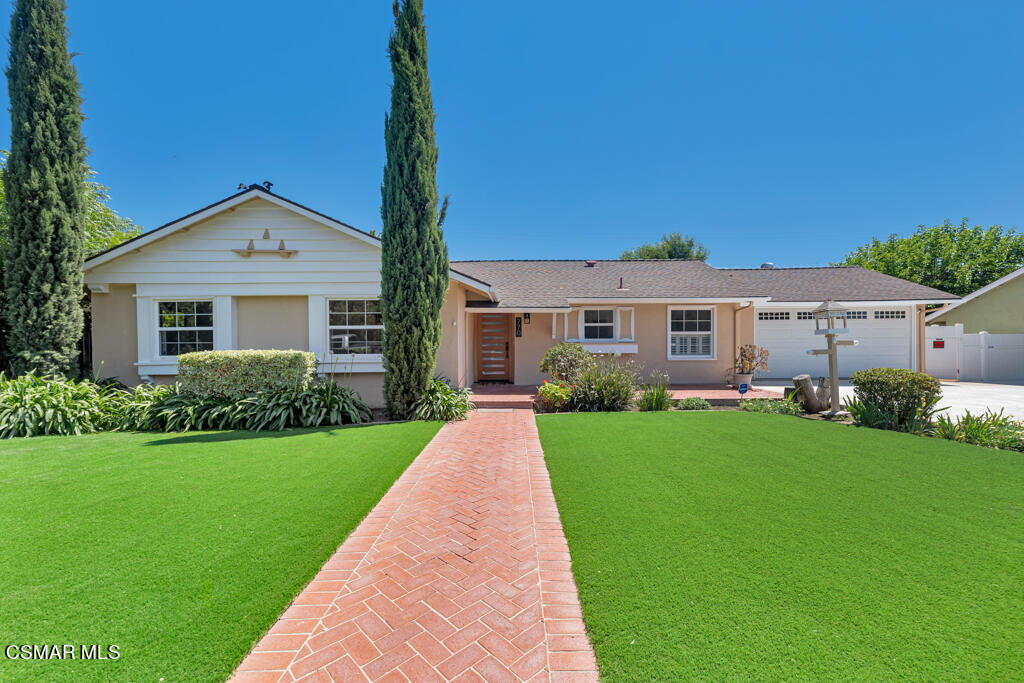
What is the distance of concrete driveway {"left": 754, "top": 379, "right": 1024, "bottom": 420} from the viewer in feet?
31.1

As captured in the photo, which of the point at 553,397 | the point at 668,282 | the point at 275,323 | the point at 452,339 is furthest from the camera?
the point at 668,282

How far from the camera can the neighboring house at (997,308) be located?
17.8 meters

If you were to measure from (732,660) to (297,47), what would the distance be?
14.5m

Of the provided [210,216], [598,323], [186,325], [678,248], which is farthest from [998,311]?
[186,325]

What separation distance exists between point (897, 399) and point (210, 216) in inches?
570

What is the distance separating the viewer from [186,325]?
10.0m

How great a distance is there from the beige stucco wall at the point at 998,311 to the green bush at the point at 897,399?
17532 millimetres

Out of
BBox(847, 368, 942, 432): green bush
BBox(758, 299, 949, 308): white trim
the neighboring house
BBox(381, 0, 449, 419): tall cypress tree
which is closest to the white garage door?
BBox(758, 299, 949, 308): white trim

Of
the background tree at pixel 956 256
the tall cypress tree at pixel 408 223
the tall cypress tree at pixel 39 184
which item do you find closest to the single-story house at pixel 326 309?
the tall cypress tree at pixel 408 223

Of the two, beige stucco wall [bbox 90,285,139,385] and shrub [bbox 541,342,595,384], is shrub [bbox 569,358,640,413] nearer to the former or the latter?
shrub [bbox 541,342,595,384]

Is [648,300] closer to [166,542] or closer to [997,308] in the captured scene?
[166,542]

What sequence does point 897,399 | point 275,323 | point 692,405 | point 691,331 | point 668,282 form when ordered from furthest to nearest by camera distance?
1. point 668,282
2. point 691,331
3. point 275,323
4. point 692,405
5. point 897,399

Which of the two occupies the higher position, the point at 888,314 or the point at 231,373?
the point at 888,314

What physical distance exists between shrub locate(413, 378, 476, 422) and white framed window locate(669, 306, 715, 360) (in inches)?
329
